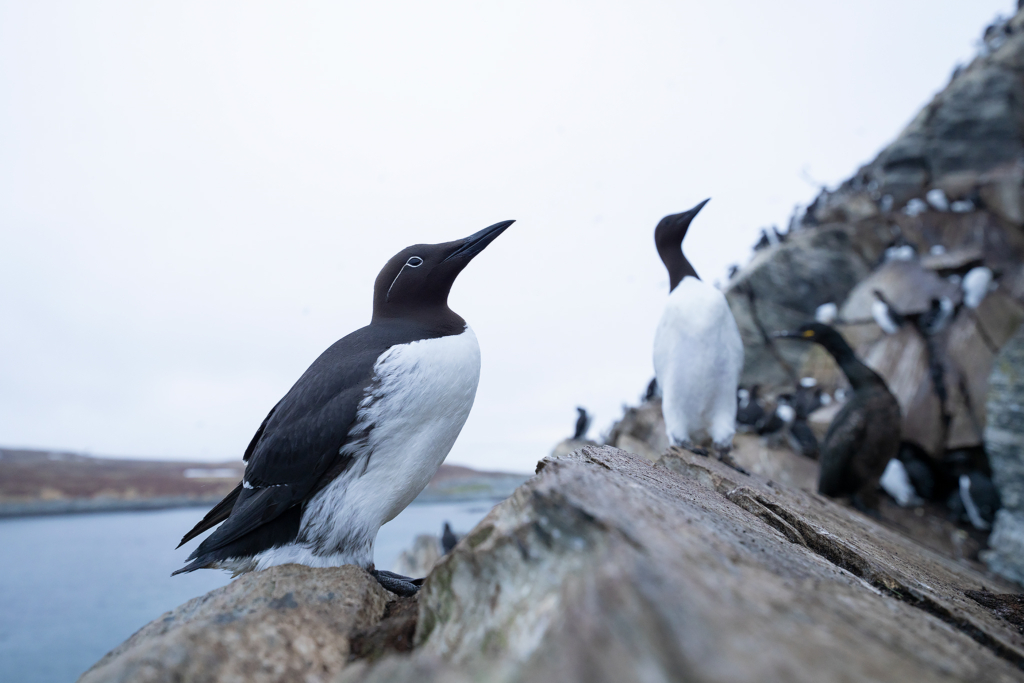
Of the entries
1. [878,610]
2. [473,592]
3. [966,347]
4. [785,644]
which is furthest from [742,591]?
[966,347]

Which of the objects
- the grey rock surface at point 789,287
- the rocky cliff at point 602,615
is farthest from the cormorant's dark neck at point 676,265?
the grey rock surface at point 789,287

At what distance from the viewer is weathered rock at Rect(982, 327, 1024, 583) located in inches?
263

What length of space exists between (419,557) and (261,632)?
8209mm

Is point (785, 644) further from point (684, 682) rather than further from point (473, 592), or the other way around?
point (473, 592)

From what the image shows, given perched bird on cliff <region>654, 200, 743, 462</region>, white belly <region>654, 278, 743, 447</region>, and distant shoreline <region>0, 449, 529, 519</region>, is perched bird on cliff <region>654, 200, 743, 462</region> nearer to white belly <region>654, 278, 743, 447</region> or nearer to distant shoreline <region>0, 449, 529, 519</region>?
white belly <region>654, 278, 743, 447</region>

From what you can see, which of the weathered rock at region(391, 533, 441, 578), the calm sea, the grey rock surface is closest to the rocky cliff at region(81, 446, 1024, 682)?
the calm sea

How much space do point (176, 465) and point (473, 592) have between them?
60.6ft

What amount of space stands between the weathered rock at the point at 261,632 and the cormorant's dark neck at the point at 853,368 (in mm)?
6533

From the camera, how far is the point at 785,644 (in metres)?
0.79

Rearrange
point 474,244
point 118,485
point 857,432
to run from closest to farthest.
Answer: point 474,244 → point 857,432 → point 118,485

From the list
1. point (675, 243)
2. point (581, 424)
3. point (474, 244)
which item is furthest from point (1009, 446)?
point (474, 244)

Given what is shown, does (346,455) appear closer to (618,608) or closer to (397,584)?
(397,584)

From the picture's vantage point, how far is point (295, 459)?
2277 mm

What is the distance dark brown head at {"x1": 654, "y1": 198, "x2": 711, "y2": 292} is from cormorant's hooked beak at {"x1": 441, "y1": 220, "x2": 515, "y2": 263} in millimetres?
2687
